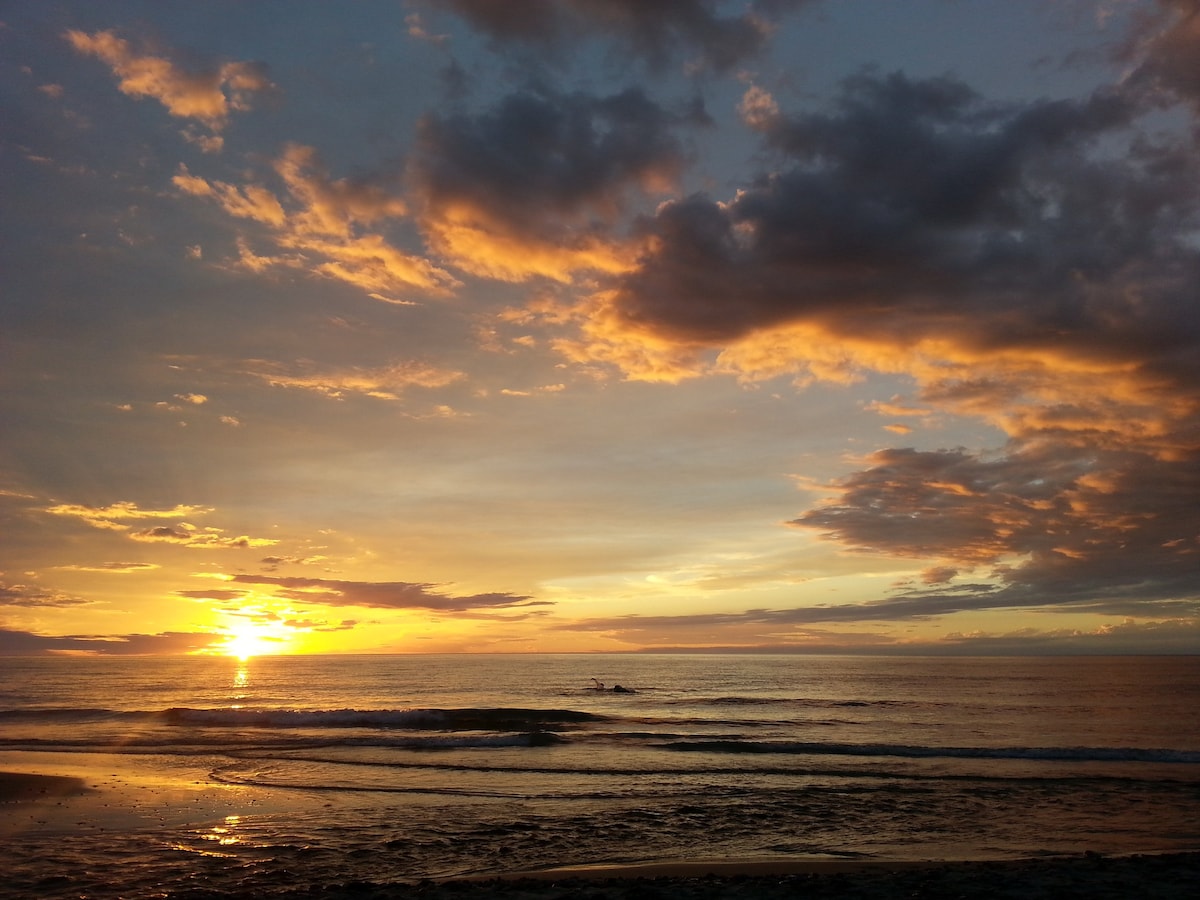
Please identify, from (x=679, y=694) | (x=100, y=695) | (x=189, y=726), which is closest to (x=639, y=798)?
(x=189, y=726)

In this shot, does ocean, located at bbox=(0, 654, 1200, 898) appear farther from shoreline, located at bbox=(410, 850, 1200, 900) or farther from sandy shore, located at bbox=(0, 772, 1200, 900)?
shoreline, located at bbox=(410, 850, 1200, 900)

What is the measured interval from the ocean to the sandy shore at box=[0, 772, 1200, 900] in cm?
86

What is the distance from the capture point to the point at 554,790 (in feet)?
80.4

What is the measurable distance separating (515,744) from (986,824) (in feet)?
76.3

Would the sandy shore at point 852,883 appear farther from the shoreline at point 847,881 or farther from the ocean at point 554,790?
the ocean at point 554,790

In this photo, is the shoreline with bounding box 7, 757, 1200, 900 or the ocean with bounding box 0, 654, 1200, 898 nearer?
the shoreline with bounding box 7, 757, 1200, 900

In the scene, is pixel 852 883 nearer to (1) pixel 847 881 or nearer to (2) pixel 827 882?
(1) pixel 847 881

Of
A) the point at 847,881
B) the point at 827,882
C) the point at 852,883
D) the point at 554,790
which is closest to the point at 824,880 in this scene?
the point at 827,882

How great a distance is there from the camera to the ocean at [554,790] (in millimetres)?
16219

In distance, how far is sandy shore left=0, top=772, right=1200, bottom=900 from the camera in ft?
41.7

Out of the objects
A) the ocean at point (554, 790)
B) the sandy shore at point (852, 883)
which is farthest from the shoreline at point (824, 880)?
the ocean at point (554, 790)

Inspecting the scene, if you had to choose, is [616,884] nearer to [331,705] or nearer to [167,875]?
[167,875]

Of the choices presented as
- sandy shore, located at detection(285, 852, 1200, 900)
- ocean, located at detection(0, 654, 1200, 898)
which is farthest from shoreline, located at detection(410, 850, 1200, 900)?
ocean, located at detection(0, 654, 1200, 898)

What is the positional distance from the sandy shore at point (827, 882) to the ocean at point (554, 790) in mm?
863
